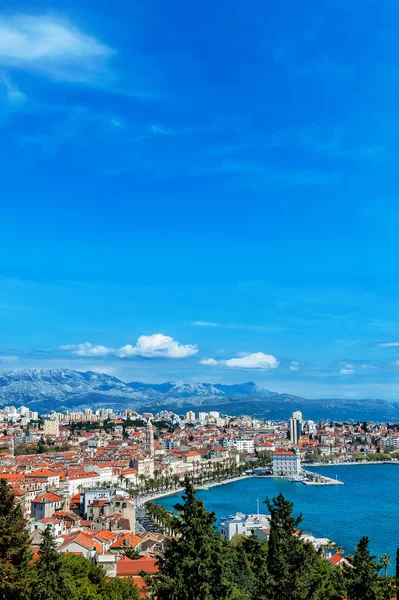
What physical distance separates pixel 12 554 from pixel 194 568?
138 centimetres

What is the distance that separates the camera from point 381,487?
2817cm

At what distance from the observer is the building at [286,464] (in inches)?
1389

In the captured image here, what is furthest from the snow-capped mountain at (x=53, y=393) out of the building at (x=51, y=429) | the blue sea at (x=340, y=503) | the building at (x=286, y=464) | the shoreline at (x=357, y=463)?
the blue sea at (x=340, y=503)

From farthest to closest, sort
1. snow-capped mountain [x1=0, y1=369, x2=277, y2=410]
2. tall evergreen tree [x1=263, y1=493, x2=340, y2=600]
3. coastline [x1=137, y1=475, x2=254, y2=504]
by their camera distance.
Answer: snow-capped mountain [x1=0, y1=369, x2=277, y2=410] → coastline [x1=137, y1=475, x2=254, y2=504] → tall evergreen tree [x1=263, y1=493, x2=340, y2=600]

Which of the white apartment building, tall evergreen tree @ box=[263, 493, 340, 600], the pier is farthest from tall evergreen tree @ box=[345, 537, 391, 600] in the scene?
the white apartment building

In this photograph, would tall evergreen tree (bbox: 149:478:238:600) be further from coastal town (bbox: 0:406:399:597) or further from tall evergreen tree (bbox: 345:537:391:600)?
tall evergreen tree (bbox: 345:537:391:600)

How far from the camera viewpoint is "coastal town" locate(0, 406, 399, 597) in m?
12.0

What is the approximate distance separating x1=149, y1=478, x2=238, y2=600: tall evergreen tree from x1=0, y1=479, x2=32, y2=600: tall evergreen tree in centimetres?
108

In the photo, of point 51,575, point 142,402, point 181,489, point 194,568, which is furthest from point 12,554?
point 142,402

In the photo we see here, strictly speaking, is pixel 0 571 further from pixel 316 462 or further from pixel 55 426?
pixel 55 426

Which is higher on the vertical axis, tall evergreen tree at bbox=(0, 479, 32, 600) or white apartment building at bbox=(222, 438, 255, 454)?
tall evergreen tree at bbox=(0, 479, 32, 600)

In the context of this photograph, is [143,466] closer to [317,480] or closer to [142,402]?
[317,480]

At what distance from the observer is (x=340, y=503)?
2294cm

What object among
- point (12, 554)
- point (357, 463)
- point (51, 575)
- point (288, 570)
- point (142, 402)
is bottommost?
point (357, 463)
